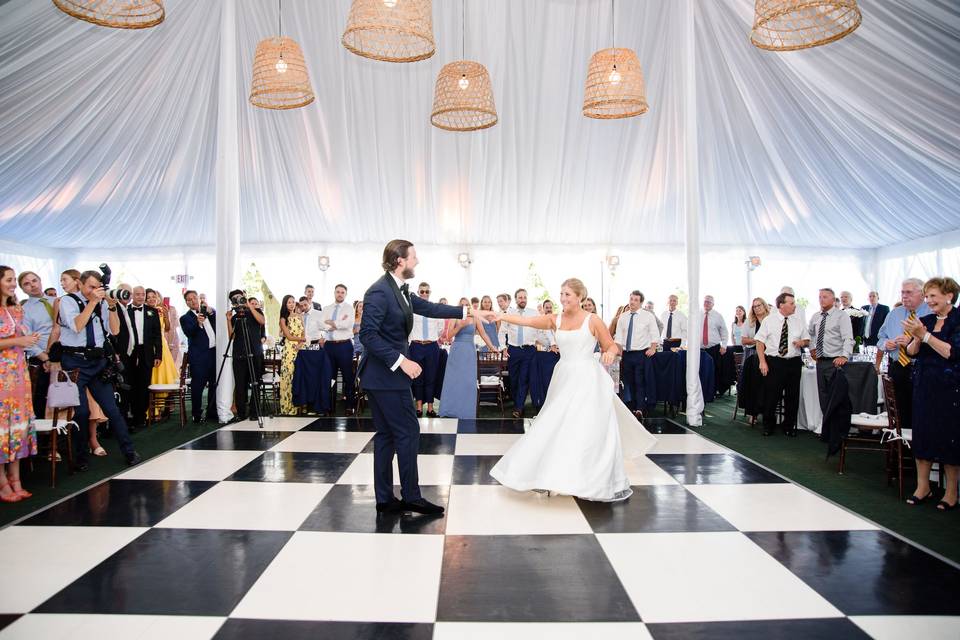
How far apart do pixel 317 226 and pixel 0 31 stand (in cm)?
961

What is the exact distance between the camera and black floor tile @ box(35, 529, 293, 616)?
8.36 feet

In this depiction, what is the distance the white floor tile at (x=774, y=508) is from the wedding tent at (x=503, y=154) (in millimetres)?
3168

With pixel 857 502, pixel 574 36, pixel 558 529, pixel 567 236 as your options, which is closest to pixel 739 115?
pixel 574 36

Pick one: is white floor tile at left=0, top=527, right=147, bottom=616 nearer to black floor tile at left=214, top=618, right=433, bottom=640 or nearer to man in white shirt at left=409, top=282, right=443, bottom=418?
black floor tile at left=214, top=618, right=433, bottom=640

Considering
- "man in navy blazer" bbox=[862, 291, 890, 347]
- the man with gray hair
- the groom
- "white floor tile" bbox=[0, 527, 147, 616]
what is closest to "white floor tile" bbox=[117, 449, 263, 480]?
"white floor tile" bbox=[0, 527, 147, 616]

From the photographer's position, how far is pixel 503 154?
37.8 ft

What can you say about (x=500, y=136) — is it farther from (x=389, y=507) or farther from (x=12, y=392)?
(x=12, y=392)

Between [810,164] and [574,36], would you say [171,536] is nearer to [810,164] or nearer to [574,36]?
[574,36]

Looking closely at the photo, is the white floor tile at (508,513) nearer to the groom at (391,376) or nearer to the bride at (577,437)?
the bride at (577,437)

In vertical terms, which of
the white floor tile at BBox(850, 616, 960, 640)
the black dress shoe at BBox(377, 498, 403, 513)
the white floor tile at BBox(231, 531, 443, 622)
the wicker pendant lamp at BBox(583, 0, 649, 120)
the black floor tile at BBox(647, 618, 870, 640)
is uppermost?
the wicker pendant lamp at BBox(583, 0, 649, 120)

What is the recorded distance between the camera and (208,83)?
8898mm

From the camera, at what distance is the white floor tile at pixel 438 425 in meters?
6.67

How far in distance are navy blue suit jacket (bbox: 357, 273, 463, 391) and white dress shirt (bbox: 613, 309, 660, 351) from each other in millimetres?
4816

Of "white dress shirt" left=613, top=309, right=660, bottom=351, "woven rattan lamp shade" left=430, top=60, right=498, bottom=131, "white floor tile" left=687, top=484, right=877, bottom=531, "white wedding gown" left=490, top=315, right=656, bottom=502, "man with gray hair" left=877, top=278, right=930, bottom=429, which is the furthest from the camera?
"white dress shirt" left=613, top=309, right=660, bottom=351
